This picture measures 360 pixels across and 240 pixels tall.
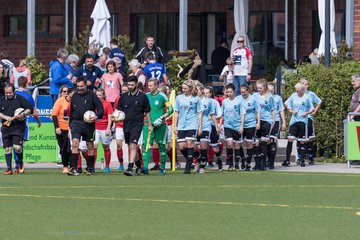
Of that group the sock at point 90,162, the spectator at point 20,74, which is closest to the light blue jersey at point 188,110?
the sock at point 90,162

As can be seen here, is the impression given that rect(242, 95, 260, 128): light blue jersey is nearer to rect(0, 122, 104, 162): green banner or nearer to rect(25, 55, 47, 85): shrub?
rect(0, 122, 104, 162): green banner

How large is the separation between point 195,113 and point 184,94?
42 centimetres

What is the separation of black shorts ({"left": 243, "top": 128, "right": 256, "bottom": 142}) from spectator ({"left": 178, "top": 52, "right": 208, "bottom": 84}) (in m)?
3.80

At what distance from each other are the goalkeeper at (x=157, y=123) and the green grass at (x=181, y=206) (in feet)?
1.73

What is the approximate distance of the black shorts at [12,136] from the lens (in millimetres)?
24750

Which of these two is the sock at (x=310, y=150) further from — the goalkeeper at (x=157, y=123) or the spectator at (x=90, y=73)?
the spectator at (x=90, y=73)

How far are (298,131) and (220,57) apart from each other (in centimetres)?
879

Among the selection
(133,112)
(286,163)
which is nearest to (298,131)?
(286,163)

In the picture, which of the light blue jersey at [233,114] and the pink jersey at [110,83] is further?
the pink jersey at [110,83]

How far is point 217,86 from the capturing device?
32.4m

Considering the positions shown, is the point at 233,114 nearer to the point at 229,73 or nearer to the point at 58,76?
the point at 58,76

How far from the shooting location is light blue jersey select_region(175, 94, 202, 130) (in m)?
24.9

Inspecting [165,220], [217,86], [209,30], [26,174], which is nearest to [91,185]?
[26,174]

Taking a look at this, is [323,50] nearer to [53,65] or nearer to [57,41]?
[53,65]
